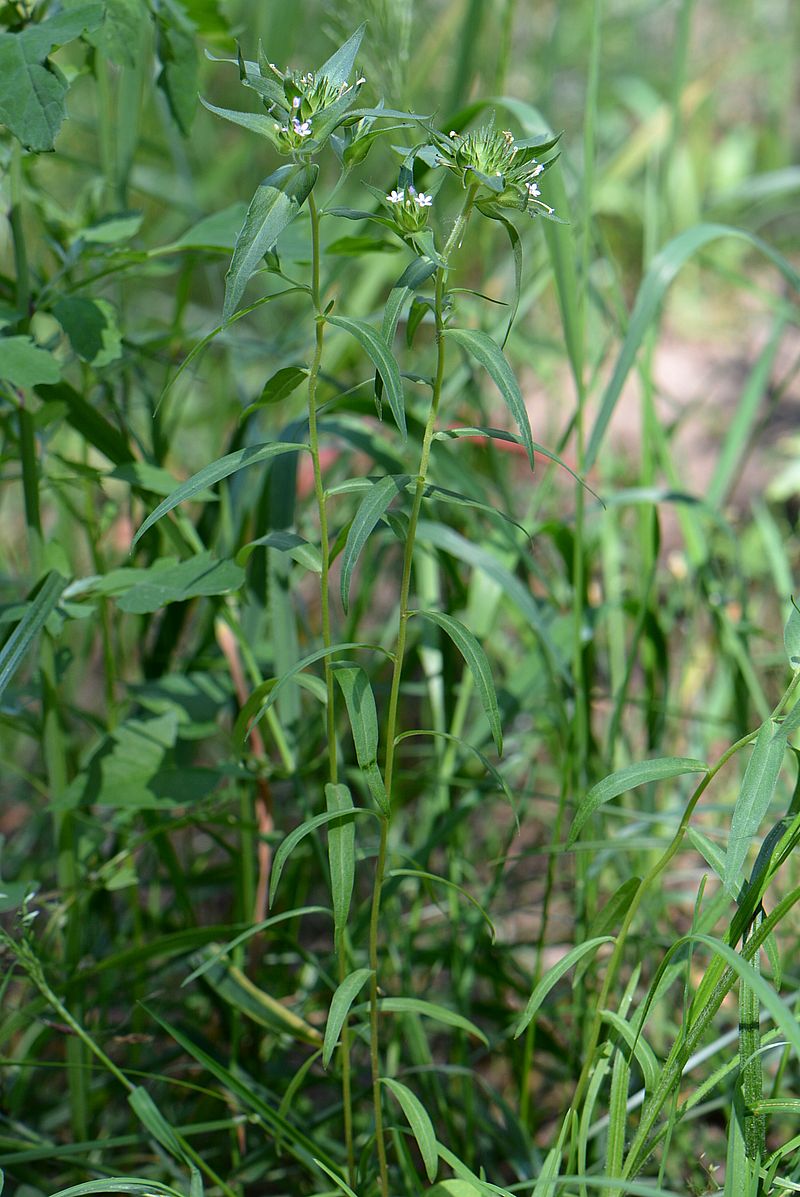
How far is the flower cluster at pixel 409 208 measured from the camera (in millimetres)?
566

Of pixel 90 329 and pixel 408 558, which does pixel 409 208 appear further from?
pixel 90 329

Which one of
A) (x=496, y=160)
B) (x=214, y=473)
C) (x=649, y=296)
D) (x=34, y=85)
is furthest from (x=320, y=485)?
(x=649, y=296)

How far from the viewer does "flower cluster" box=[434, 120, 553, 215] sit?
559 mm

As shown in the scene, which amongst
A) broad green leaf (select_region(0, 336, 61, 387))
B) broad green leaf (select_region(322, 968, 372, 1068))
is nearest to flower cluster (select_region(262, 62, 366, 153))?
broad green leaf (select_region(0, 336, 61, 387))

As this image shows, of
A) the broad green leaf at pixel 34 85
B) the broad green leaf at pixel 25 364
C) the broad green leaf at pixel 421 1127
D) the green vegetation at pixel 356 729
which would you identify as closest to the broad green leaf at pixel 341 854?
the green vegetation at pixel 356 729

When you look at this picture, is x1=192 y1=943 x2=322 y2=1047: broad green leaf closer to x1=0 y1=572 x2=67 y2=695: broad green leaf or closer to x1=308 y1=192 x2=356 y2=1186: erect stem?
x1=308 y1=192 x2=356 y2=1186: erect stem

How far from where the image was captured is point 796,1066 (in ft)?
3.48

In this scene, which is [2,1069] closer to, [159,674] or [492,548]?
[159,674]

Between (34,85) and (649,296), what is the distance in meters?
0.53

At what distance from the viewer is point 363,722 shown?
64 centimetres

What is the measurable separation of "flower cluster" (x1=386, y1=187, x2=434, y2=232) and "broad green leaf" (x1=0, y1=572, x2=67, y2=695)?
36cm

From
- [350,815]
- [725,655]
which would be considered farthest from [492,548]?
[350,815]

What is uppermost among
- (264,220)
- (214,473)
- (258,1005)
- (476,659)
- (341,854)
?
(264,220)

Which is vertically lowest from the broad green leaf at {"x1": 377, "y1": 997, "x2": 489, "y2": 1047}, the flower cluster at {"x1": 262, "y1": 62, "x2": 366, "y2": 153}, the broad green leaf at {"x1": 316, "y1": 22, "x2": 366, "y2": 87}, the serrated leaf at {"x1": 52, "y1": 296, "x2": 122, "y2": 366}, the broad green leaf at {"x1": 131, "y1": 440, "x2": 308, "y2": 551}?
the broad green leaf at {"x1": 377, "y1": 997, "x2": 489, "y2": 1047}
